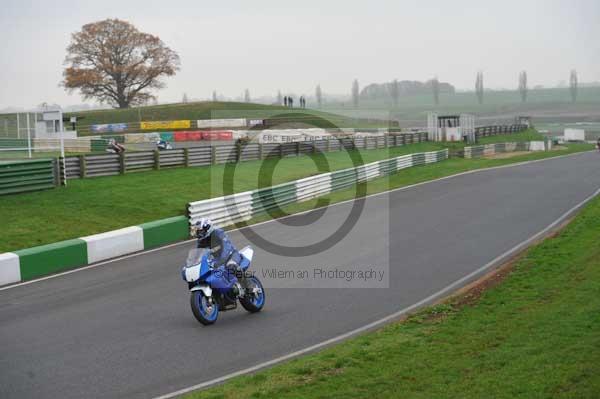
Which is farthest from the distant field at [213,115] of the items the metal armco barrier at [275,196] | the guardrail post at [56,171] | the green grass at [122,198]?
the guardrail post at [56,171]

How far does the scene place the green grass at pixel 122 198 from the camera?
19.9 m

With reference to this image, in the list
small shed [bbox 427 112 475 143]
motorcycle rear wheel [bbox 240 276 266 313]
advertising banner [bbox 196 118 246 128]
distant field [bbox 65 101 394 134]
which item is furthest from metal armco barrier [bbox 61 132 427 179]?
advertising banner [bbox 196 118 246 128]

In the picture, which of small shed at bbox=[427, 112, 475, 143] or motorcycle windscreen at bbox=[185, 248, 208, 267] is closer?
motorcycle windscreen at bbox=[185, 248, 208, 267]

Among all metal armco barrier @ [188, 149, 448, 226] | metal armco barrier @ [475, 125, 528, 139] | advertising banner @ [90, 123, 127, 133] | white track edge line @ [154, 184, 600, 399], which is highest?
advertising banner @ [90, 123, 127, 133]

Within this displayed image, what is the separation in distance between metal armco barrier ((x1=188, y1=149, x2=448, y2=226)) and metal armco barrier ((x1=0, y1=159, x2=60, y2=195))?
6.38 metres

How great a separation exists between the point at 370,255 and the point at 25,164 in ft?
41.1

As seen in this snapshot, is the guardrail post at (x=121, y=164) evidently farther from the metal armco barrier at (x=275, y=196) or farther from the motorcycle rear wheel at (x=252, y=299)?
the motorcycle rear wheel at (x=252, y=299)

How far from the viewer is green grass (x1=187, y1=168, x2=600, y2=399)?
720 cm

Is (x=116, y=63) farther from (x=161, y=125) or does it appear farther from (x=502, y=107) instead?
(x=502, y=107)

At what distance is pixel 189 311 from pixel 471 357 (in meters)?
5.23
